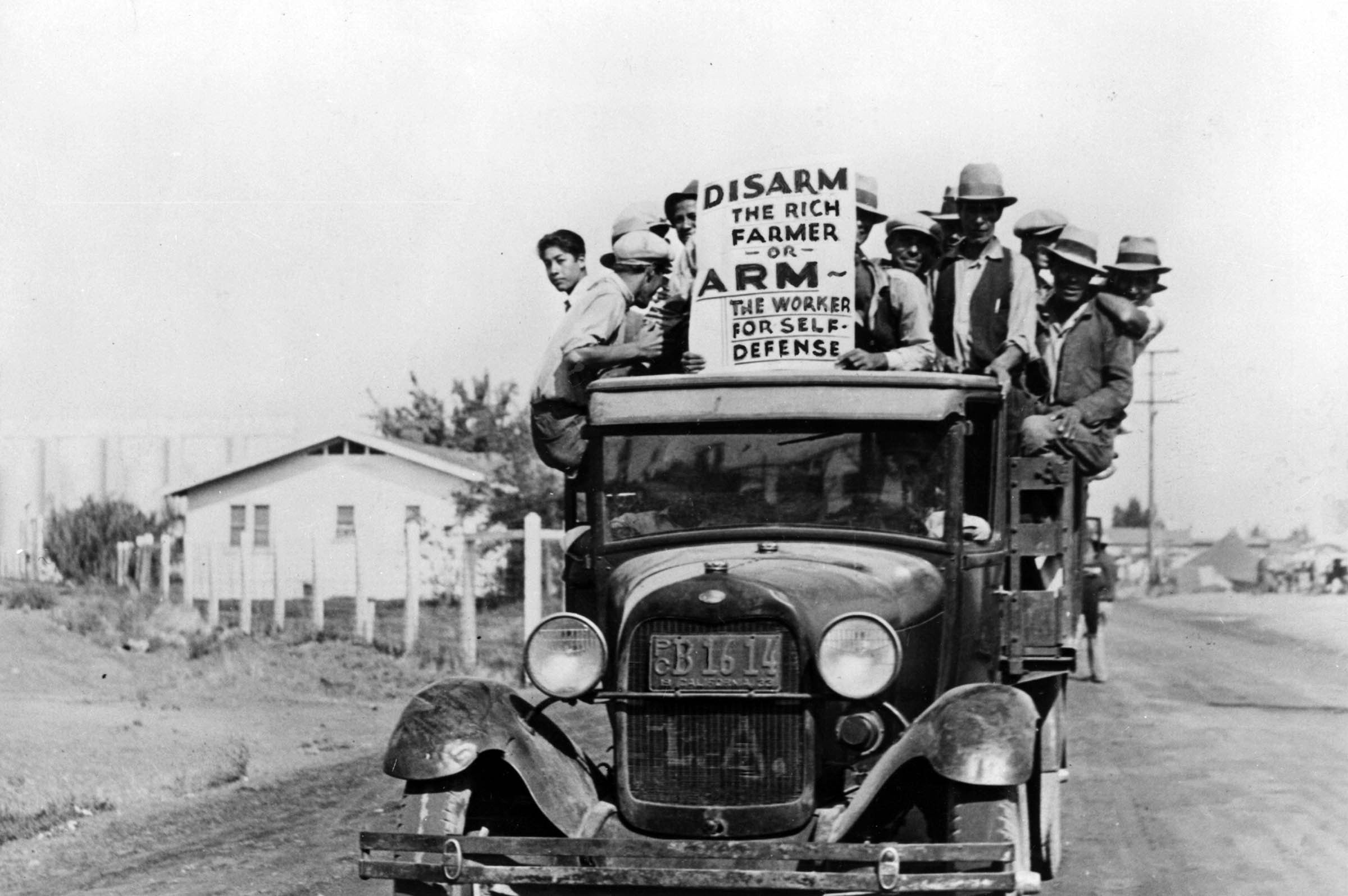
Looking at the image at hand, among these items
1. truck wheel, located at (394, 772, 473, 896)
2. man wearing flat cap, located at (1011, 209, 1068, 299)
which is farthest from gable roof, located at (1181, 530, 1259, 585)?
truck wheel, located at (394, 772, 473, 896)

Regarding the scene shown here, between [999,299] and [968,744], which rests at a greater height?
[999,299]

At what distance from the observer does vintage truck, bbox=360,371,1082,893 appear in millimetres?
5555

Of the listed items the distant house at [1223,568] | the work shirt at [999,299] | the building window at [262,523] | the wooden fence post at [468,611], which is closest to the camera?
the work shirt at [999,299]

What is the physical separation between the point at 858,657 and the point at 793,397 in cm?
121

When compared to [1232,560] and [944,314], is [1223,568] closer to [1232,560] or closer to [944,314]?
[1232,560]

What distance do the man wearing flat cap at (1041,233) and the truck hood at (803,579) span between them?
290 cm

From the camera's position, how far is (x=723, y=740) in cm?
591

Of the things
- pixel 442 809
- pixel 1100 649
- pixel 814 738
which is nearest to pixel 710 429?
pixel 814 738

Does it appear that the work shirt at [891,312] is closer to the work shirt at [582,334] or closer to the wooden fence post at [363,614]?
the work shirt at [582,334]

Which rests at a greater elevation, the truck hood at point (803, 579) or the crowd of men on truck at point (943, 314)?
the crowd of men on truck at point (943, 314)

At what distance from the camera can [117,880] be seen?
7965 millimetres

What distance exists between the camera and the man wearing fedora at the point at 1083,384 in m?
7.71

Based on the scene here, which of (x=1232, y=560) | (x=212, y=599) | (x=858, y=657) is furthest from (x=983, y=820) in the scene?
(x=1232, y=560)

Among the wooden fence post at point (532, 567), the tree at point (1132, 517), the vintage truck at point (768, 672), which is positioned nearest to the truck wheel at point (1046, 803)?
the vintage truck at point (768, 672)
